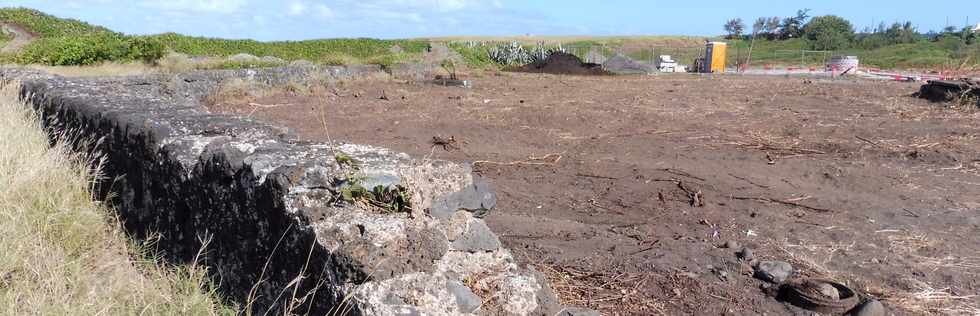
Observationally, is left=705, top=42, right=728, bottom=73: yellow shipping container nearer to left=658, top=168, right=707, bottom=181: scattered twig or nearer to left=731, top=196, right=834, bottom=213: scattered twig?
left=658, top=168, right=707, bottom=181: scattered twig

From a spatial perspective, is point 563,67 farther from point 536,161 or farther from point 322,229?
point 322,229

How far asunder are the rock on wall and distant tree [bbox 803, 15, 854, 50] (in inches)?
1775

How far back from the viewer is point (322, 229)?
9.10 feet

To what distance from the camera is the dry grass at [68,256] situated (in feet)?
10.6

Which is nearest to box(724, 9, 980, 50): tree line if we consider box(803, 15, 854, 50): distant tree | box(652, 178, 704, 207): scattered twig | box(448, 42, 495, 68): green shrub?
box(803, 15, 854, 50): distant tree

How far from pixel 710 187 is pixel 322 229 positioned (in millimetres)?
5072

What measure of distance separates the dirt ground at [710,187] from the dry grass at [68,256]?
2.02 metres

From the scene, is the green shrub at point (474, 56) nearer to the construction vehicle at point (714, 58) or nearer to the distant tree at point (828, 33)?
the construction vehicle at point (714, 58)

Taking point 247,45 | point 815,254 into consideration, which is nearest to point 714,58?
point 247,45

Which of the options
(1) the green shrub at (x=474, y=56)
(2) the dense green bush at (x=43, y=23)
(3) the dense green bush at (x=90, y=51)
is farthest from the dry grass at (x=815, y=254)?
(2) the dense green bush at (x=43, y=23)

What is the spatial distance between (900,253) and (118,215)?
5.26m

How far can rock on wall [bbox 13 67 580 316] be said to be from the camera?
2.68 meters

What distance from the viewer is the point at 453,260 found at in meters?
2.96

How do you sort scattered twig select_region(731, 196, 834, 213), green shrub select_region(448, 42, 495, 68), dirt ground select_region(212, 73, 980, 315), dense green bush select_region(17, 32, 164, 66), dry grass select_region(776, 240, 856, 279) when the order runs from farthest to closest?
green shrub select_region(448, 42, 495, 68) < dense green bush select_region(17, 32, 164, 66) < scattered twig select_region(731, 196, 834, 213) < dry grass select_region(776, 240, 856, 279) < dirt ground select_region(212, 73, 980, 315)
